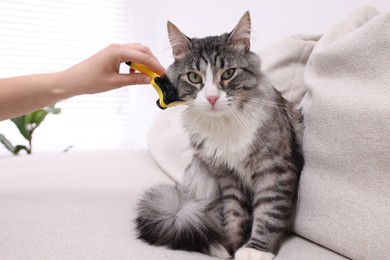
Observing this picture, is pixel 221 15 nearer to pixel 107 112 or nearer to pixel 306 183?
pixel 306 183

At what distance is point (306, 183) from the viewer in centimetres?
100

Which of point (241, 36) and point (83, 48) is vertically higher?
point (241, 36)

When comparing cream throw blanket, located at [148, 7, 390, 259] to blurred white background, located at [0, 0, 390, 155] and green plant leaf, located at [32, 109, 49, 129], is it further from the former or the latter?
green plant leaf, located at [32, 109, 49, 129]

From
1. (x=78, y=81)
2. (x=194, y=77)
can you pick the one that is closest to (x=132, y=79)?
(x=78, y=81)

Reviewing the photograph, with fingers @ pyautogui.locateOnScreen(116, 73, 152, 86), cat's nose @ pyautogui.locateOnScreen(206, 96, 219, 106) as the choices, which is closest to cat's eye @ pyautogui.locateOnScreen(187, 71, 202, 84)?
cat's nose @ pyautogui.locateOnScreen(206, 96, 219, 106)

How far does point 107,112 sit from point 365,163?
8.86 feet

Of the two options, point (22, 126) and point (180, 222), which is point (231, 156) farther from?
point (22, 126)

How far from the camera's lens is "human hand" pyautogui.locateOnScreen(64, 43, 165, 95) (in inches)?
46.1

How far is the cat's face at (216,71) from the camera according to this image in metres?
0.98

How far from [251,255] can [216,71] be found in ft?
1.61

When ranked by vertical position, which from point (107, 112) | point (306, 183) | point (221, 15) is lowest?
point (107, 112)

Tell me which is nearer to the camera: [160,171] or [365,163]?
[365,163]

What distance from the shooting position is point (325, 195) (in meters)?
0.92

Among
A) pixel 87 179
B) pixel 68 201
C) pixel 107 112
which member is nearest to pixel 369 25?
pixel 68 201
